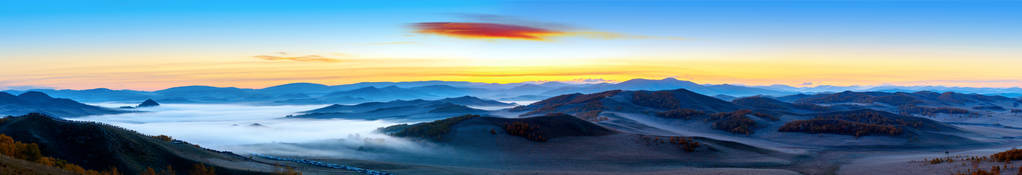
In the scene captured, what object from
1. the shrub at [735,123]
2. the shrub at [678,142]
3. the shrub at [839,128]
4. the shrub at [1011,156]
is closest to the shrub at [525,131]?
the shrub at [678,142]

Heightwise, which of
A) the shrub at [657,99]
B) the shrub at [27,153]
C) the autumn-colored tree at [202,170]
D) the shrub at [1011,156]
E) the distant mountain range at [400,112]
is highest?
the shrub at [657,99]

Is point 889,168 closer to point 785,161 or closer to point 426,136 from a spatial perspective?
point 785,161

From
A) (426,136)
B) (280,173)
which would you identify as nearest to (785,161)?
(426,136)

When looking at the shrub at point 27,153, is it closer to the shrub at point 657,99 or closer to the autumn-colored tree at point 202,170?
the autumn-colored tree at point 202,170

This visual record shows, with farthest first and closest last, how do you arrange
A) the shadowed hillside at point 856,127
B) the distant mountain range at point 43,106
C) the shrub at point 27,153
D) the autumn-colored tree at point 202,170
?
the distant mountain range at point 43,106 → the shadowed hillside at point 856,127 → the autumn-colored tree at point 202,170 → the shrub at point 27,153

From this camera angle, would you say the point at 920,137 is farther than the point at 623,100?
No

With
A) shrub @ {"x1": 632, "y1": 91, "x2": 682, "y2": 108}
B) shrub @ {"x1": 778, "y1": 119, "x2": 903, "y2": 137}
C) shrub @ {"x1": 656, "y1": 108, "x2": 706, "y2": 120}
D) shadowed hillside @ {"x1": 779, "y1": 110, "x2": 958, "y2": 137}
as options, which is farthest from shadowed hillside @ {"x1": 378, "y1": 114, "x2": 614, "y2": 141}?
shrub @ {"x1": 632, "y1": 91, "x2": 682, "y2": 108}

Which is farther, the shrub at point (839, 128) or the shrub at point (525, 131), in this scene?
the shrub at point (839, 128)

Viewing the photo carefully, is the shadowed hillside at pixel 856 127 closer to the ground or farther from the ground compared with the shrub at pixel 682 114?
closer to the ground
